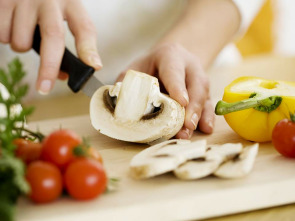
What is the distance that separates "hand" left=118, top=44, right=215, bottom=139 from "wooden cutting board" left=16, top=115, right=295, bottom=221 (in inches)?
12.4

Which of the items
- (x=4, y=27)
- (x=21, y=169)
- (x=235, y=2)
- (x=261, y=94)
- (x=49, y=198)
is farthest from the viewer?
(x=235, y=2)

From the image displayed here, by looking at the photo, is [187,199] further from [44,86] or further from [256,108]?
[44,86]

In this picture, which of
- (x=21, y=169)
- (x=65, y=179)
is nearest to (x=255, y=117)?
(x=65, y=179)

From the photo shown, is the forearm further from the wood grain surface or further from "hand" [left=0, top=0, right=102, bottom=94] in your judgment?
the wood grain surface

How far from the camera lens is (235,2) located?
7.64 ft

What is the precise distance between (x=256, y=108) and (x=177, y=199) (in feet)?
1.67

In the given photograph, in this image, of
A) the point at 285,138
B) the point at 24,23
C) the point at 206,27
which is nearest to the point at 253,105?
the point at 285,138

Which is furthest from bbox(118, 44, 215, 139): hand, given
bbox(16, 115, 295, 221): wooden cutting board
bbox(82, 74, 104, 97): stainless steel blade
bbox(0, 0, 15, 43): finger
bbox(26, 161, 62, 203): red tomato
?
bbox(26, 161, 62, 203): red tomato

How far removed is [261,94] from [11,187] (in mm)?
811

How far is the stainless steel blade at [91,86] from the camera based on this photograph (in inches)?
63.1

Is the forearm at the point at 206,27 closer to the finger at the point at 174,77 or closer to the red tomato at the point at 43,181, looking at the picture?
the finger at the point at 174,77

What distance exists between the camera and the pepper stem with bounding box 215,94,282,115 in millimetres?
1438

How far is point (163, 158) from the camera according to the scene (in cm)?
117

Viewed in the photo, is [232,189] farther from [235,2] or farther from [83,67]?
[235,2]
